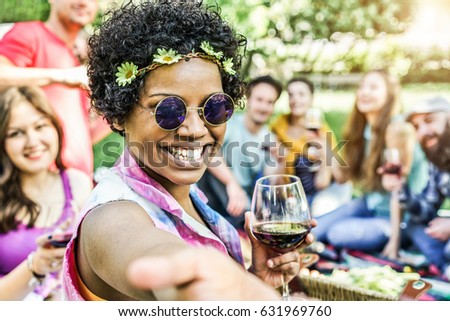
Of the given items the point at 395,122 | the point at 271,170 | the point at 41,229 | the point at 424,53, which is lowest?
the point at 41,229

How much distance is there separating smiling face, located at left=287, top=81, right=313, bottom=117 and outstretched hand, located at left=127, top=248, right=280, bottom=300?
210 centimetres

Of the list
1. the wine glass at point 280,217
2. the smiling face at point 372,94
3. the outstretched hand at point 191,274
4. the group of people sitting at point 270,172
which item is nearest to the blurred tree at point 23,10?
the group of people sitting at point 270,172

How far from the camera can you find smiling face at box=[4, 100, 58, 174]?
7.93ft

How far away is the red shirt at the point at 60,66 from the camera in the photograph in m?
2.34

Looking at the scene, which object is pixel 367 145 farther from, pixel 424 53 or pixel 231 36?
pixel 231 36

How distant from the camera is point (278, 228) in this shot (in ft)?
4.06

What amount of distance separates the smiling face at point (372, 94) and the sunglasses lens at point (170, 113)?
72.0 inches

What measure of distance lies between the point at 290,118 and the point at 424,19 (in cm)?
73

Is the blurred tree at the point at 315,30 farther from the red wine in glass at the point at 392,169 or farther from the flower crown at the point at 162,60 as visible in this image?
the flower crown at the point at 162,60

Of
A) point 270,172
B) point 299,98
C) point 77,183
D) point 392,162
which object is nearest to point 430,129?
point 392,162

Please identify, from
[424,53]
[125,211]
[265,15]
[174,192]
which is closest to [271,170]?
[265,15]

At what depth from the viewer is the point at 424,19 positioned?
263 cm

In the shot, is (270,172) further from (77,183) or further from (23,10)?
(23,10)

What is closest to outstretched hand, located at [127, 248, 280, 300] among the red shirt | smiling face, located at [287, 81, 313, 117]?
the red shirt
